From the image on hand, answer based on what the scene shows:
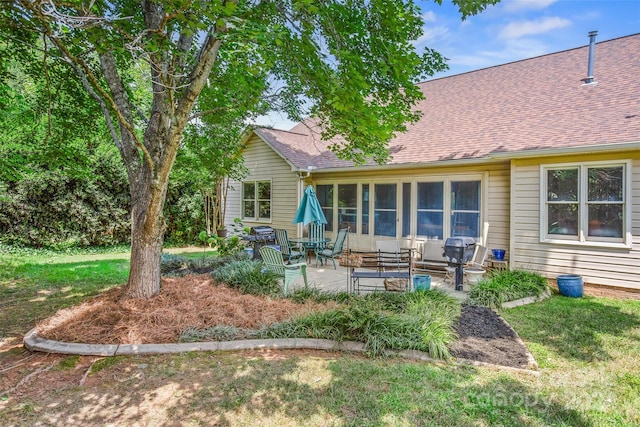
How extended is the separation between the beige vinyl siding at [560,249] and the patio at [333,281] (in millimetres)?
1813

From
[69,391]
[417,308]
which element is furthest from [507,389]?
[69,391]

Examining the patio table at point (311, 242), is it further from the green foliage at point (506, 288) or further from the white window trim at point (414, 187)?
the green foliage at point (506, 288)

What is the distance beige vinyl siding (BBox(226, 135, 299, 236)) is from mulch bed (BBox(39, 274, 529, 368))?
6332mm

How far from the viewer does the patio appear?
7.05 metres

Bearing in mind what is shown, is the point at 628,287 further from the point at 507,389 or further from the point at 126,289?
the point at 126,289

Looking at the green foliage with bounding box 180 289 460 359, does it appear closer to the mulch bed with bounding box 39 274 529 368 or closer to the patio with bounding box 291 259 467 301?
the mulch bed with bounding box 39 274 529 368

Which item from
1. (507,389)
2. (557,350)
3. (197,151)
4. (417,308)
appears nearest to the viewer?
(507,389)

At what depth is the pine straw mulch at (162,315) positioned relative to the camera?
443 centimetres

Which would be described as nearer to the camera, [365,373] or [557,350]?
[365,373]

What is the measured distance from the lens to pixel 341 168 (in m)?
10.6

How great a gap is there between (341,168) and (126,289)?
269 inches

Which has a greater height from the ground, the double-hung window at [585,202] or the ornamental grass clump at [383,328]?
the double-hung window at [585,202]

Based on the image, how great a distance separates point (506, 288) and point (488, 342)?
2492 millimetres

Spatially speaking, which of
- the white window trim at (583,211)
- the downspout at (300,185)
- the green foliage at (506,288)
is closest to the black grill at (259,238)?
the downspout at (300,185)
